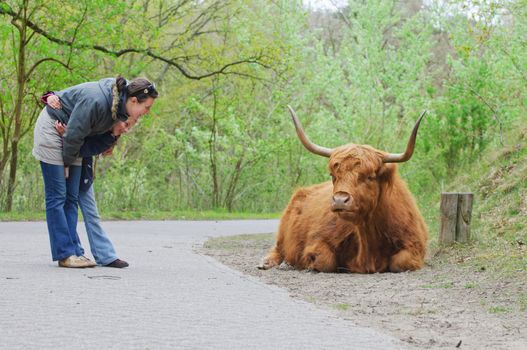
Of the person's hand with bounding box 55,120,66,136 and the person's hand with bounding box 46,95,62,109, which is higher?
the person's hand with bounding box 46,95,62,109

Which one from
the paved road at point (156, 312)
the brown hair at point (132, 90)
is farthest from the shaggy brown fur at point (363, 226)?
the brown hair at point (132, 90)

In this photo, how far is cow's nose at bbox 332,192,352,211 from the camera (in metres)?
8.17

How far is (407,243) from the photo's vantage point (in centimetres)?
893

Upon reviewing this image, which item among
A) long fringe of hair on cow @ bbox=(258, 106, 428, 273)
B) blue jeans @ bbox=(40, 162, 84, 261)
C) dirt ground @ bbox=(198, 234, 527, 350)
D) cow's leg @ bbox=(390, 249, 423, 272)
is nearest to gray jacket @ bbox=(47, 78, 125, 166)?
blue jeans @ bbox=(40, 162, 84, 261)

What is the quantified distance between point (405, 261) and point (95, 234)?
301 cm

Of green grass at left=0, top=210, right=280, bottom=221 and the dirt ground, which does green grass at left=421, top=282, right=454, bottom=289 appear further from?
green grass at left=0, top=210, right=280, bottom=221

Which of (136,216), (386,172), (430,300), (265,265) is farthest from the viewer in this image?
(136,216)

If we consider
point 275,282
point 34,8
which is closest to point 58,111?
point 275,282

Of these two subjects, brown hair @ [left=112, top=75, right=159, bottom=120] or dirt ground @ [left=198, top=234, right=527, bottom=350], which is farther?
brown hair @ [left=112, top=75, right=159, bottom=120]

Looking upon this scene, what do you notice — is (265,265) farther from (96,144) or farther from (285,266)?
(96,144)

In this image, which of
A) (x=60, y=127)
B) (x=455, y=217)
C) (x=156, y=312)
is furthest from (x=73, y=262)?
(x=455, y=217)

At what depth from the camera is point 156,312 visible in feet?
18.4

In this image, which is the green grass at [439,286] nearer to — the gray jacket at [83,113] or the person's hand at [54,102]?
the gray jacket at [83,113]

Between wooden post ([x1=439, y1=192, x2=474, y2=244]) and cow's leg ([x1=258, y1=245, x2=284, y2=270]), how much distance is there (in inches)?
78.4
